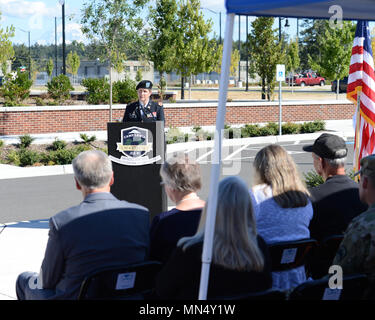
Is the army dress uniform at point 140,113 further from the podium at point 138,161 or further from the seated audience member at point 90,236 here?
the seated audience member at point 90,236

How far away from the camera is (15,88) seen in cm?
2519

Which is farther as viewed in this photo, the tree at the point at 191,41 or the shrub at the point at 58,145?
the tree at the point at 191,41

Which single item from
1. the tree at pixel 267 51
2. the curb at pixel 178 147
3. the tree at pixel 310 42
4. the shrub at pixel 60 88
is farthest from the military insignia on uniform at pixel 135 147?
the tree at pixel 310 42

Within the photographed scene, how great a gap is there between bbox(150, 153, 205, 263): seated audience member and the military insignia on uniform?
3448mm

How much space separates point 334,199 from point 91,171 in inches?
74.4

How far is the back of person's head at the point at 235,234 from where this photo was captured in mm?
3295

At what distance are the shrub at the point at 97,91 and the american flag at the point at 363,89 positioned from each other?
20416mm

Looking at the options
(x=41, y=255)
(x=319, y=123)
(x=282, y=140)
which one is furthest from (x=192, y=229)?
(x=319, y=123)

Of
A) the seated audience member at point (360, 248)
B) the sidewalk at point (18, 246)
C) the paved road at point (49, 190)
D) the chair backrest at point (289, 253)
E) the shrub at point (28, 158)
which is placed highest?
the seated audience member at point (360, 248)

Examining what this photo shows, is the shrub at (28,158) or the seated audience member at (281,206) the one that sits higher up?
the seated audience member at (281,206)

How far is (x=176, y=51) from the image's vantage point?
38406mm

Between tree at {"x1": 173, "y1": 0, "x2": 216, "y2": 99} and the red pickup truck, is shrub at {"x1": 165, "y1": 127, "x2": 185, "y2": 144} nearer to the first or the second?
tree at {"x1": 173, "y1": 0, "x2": 216, "y2": 99}

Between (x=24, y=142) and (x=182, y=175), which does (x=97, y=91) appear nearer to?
(x=24, y=142)
